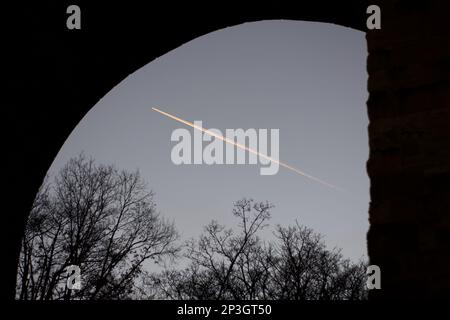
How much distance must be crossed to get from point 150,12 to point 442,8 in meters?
3.31

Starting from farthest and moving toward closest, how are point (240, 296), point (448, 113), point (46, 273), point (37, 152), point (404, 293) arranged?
point (240, 296) → point (46, 273) → point (37, 152) → point (448, 113) → point (404, 293)

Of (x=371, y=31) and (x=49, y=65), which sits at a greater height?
(x=49, y=65)

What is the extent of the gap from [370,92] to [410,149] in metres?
0.35

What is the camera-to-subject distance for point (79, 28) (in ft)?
14.9

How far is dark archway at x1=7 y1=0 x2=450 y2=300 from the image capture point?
1.86 m

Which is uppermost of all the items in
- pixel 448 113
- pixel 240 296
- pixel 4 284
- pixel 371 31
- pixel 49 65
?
pixel 49 65

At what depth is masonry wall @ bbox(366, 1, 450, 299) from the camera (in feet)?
5.94

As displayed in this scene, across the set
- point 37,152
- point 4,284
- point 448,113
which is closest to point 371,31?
point 448,113

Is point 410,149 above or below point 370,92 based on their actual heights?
below

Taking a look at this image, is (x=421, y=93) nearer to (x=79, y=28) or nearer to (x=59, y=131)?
(x=79, y=28)

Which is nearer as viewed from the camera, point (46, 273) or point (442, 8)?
point (442, 8)

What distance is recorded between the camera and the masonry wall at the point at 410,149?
71.2 inches

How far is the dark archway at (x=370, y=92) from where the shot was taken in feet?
6.10

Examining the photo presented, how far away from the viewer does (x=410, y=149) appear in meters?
1.96
